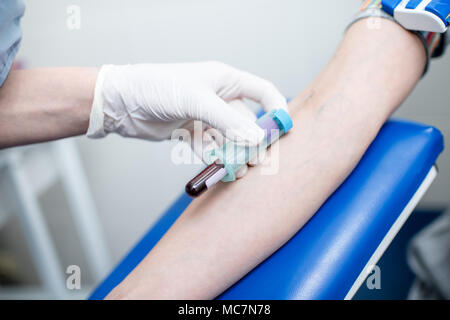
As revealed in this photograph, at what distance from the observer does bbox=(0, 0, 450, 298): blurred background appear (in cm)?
116

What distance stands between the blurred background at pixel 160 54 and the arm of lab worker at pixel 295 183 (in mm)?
492

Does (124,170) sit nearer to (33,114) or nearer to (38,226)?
(38,226)

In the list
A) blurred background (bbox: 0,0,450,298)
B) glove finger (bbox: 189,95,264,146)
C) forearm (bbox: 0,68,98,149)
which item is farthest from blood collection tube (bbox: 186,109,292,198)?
blurred background (bbox: 0,0,450,298)

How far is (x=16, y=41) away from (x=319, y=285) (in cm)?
73

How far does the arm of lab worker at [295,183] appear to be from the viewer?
0.57 meters

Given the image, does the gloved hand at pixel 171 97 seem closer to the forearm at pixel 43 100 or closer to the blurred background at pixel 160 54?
the forearm at pixel 43 100

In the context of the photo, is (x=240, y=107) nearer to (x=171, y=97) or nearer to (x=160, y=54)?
(x=171, y=97)

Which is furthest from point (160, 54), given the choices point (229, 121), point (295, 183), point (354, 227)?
point (354, 227)

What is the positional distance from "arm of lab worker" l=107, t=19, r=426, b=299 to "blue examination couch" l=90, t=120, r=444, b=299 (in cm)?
2

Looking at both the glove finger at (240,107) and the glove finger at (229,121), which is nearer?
the glove finger at (229,121)

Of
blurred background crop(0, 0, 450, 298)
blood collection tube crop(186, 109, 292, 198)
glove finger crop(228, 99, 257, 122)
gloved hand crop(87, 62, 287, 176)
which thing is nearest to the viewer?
blood collection tube crop(186, 109, 292, 198)

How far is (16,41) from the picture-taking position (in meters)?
0.70

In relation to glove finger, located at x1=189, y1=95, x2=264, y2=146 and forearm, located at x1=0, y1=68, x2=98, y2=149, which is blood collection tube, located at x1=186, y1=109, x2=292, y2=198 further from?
forearm, located at x1=0, y1=68, x2=98, y2=149

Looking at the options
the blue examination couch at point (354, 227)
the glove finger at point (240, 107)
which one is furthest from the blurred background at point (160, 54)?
the blue examination couch at point (354, 227)
